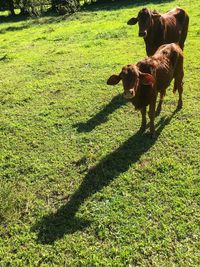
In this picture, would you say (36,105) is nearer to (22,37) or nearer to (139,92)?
(139,92)

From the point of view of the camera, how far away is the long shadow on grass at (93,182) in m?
4.65

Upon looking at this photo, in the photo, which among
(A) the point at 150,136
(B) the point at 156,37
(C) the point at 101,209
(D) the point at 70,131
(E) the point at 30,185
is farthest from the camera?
(B) the point at 156,37

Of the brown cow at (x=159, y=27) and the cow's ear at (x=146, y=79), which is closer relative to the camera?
the cow's ear at (x=146, y=79)

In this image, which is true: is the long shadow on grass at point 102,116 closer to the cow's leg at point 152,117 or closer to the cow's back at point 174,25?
the cow's leg at point 152,117

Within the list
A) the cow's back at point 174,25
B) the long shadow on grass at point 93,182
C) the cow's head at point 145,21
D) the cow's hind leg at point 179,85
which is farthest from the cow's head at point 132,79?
the cow's back at point 174,25

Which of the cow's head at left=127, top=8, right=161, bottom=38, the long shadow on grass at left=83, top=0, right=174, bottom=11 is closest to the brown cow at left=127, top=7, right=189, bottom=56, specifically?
the cow's head at left=127, top=8, right=161, bottom=38

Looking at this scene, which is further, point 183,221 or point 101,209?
point 101,209

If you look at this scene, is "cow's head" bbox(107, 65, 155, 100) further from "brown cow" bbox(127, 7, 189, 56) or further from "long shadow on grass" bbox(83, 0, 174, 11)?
"long shadow on grass" bbox(83, 0, 174, 11)

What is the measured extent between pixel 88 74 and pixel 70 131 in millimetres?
3077

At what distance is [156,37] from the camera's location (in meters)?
7.58

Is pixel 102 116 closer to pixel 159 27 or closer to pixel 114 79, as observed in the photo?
pixel 114 79

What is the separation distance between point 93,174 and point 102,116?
1.92 meters

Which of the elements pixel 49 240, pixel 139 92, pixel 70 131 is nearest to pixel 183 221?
pixel 49 240

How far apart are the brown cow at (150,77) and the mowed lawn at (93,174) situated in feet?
2.33
